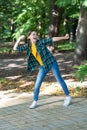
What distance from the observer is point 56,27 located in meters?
21.0

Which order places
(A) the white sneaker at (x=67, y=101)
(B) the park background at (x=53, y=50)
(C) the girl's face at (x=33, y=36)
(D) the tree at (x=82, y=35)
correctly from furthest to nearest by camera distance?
(D) the tree at (x=82, y=35), (B) the park background at (x=53, y=50), (A) the white sneaker at (x=67, y=101), (C) the girl's face at (x=33, y=36)

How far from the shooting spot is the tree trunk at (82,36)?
46.8 ft

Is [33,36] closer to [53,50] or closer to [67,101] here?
[67,101]

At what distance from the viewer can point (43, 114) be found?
8828 mm

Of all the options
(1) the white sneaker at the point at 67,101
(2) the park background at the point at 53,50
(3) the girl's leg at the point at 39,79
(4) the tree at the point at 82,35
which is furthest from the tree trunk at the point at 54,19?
(3) the girl's leg at the point at 39,79

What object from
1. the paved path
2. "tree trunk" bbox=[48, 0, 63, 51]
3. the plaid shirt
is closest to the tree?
the paved path

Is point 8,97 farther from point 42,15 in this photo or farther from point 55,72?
point 42,15

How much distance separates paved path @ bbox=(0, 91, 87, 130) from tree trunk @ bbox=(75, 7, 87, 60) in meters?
4.30

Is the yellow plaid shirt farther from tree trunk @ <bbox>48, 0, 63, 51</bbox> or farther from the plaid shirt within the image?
tree trunk @ <bbox>48, 0, 63, 51</bbox>

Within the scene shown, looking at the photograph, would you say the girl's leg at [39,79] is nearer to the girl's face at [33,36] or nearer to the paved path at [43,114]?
the paved path at [43,114]

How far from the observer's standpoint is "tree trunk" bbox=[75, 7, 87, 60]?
14250 mm

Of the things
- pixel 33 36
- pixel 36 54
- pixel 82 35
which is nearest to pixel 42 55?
pixel 36 54

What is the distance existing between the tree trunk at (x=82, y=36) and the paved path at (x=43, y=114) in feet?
14.1

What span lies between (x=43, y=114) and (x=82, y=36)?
20.3 ft
